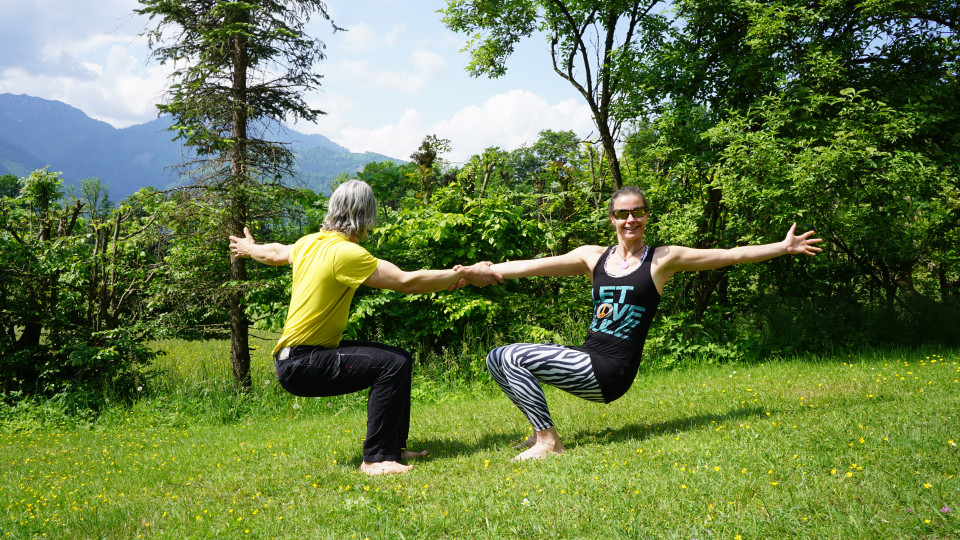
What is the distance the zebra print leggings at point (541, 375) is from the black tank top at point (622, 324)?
98 mm

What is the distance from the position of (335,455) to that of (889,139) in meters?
7.89

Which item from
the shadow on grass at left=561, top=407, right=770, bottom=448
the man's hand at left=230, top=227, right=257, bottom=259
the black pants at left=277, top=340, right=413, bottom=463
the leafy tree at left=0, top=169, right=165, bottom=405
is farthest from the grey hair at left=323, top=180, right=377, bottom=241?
the leafy tree at left=0, top=169, right=165, bottom=405

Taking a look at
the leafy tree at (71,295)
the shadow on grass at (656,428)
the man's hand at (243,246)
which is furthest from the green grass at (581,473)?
the leafy tree at (71,295)

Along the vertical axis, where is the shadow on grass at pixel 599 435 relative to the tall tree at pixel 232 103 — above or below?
below

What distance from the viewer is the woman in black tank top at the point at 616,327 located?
4359mm

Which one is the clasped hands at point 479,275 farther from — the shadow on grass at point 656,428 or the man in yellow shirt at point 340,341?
the shadow on grass at point 656,428

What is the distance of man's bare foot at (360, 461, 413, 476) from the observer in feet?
14.1

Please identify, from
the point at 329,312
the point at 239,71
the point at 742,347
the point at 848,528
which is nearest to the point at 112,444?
the point at 329,312

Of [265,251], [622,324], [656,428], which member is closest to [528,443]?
[656,428]

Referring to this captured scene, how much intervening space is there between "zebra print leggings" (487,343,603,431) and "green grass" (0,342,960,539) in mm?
393

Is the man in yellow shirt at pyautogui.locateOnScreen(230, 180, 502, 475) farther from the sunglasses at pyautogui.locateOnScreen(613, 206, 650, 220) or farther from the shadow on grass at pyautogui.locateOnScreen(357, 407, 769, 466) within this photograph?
the sunglasses at pyautogui.locateOnScreen(613, 206, 650, 220)

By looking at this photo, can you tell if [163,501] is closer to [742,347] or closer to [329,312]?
[329,312]

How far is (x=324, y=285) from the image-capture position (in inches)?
169

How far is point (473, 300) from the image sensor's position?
29.7ft
